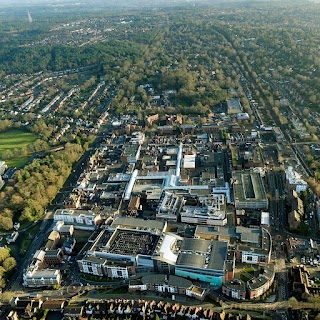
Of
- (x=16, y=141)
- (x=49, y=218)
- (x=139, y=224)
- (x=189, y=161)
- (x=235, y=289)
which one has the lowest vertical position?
(x=16, y=141)

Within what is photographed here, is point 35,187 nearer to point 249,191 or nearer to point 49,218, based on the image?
point 49,218

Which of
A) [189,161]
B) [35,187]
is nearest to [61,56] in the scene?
[35,187]

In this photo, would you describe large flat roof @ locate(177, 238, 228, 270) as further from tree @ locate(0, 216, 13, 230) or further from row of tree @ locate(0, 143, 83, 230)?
tree @ locate(0, 216, 13, 230)

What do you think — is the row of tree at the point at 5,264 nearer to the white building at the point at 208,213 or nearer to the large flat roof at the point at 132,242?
the large flat roof at the point at 132,242

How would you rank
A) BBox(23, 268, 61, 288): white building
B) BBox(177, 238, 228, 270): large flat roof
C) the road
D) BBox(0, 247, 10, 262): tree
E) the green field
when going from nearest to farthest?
BBox(177, 238, 228, 270): large flat roof < BBox(23, 268, 61, 288): white building < the road < BBox(0, 247, 10, 262): tree < the green field

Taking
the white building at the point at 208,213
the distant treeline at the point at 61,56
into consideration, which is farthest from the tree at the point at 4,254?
the distant treeline at the point at 61,56

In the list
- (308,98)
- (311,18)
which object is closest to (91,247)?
(308,98)

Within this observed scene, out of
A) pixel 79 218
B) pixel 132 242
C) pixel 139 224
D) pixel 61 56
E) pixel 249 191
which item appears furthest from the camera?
pixel 61 56

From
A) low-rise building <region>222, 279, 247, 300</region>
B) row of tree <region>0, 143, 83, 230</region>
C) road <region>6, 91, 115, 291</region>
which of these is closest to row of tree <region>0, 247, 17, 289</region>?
road <region>6, 91, 115, 291</region>

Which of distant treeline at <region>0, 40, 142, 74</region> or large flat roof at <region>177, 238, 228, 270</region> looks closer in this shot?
Result: large flat roof at <region>177, 238, 228, 270</region>
